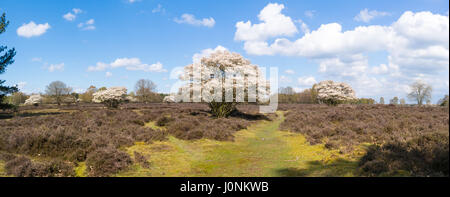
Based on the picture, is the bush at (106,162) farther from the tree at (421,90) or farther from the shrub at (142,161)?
the tree at (421,90)

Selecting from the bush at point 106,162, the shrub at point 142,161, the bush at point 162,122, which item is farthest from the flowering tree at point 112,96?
the bush at point 106,162

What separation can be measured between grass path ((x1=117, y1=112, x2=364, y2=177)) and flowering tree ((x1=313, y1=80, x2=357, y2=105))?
36731 millimetres

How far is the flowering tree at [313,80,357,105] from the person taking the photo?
47.8 meters

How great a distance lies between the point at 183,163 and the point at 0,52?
31.2m

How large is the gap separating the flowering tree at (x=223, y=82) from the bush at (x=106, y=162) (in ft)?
55.4

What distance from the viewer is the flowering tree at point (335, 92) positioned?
47.8 metres

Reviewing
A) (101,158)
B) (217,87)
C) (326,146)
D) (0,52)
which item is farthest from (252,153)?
(0,52)

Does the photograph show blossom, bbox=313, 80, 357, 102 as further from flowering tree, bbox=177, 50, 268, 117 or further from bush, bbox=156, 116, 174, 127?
bush, bbox=156, 116, 174, 127

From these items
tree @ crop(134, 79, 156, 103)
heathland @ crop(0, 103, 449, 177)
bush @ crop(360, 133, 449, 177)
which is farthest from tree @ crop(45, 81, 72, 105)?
bush @ crop(360, 133, 449, 177)

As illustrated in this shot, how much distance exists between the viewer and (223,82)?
1058 inches

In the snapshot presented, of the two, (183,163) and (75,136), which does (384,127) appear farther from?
(75,136)

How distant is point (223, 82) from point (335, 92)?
30.0 metres

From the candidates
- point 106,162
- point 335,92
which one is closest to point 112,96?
point 106,162

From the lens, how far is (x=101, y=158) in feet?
30.2
